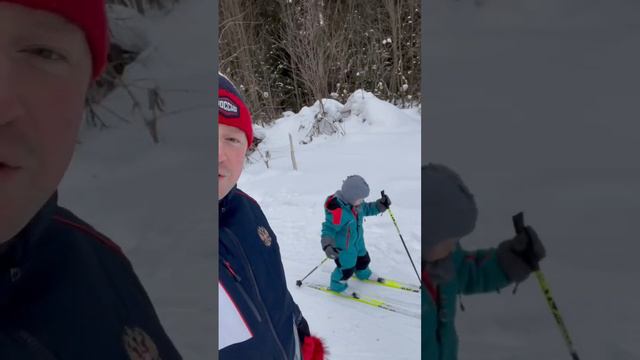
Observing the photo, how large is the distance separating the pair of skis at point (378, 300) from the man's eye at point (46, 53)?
2.94 metres

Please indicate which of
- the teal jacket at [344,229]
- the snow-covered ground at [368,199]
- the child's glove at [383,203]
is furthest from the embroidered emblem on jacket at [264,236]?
the child's glove at [383,203]

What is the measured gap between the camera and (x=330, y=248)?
369cm

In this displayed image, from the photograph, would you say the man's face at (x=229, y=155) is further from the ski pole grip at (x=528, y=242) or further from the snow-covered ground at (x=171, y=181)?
the ski pole grip at (x=528, y=242)

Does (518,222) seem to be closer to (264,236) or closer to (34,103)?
(34,103)

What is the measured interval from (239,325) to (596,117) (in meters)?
0.81

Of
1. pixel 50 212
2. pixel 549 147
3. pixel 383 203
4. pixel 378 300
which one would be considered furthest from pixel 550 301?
pixel 383 203

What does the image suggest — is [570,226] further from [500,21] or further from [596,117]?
[500,21]

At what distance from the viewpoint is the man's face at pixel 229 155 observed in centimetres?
116

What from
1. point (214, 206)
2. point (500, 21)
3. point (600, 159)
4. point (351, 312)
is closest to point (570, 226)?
point (600, 159)

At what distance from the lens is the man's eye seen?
1.71ft

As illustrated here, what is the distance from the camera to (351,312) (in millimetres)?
3250

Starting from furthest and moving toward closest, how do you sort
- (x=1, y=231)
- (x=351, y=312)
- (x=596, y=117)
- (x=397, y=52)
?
(x=397, y=52) → (x=351, y=312) → (x=596, y=117) → (x=1, y=231)

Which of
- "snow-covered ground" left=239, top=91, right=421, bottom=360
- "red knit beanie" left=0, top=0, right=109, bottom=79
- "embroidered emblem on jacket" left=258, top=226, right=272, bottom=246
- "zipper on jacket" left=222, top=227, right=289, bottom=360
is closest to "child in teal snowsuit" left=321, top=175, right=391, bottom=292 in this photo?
→ "snow-covered ground" left=239, top=91, right=421, bottom=360

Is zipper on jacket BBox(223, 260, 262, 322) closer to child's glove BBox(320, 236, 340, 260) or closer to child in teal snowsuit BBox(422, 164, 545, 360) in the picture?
child in teal snowsuit BBox(422, 164, 545, 360)
